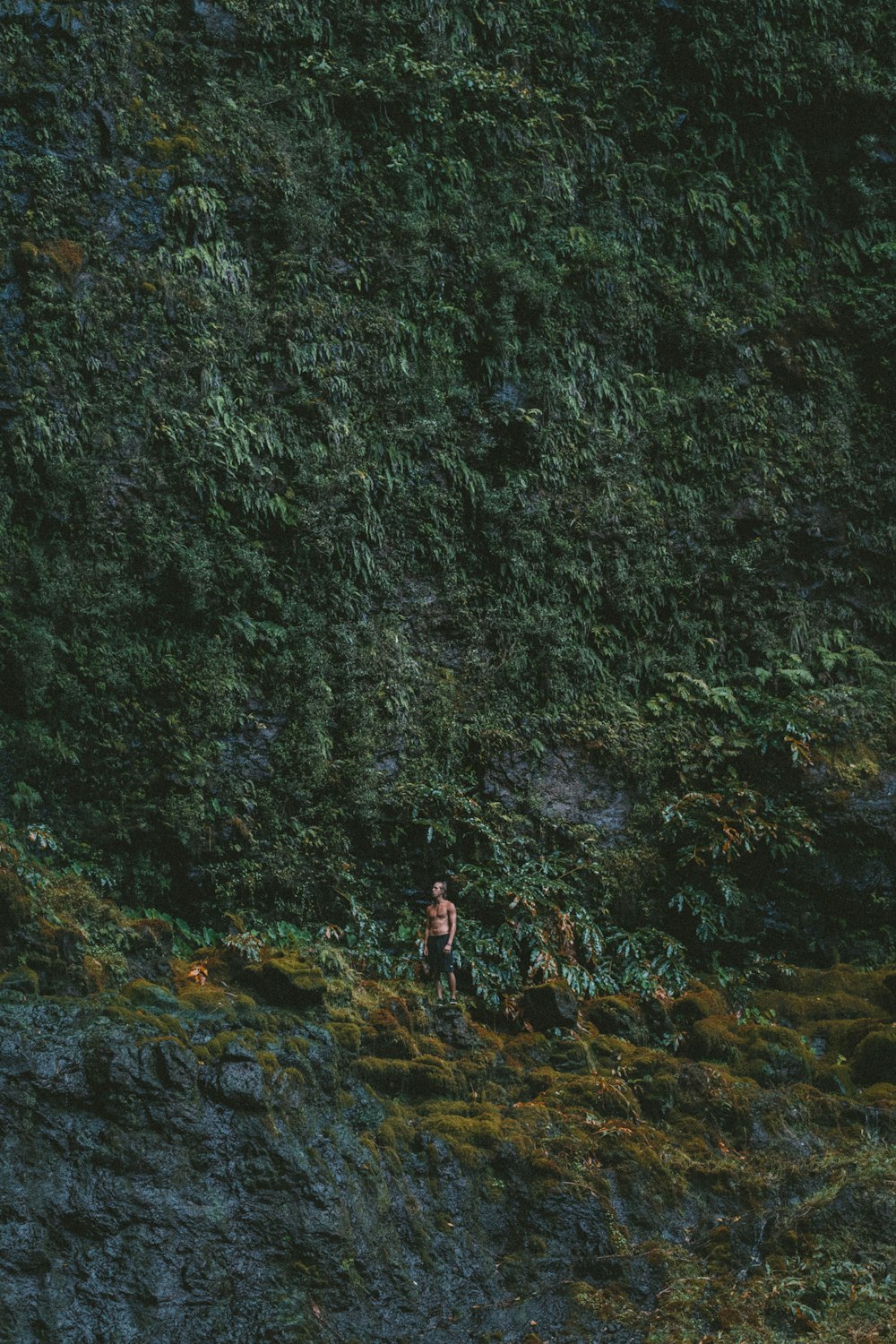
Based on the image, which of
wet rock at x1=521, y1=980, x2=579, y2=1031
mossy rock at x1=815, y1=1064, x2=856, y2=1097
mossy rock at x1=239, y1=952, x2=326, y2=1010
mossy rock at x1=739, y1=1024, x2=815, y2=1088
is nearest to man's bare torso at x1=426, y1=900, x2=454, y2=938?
wet rock at x1=521, y1=980, x2=579, y2=1031

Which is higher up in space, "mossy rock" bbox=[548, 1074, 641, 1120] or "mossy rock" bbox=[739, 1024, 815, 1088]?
"mossy rock" bbox=[548, 1074, 641, 1120]

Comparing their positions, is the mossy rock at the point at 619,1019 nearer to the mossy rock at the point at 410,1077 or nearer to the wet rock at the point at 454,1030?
the wet rock at the point at 454,1030

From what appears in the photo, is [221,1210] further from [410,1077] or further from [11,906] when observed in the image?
[11,906]

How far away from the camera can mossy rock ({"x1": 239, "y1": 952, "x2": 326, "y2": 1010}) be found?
8461 mm

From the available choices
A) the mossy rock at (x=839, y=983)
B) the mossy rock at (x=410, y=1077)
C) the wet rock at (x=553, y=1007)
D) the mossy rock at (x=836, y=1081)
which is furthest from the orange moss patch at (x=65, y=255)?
the mossy rock at (x=836, y=1081)

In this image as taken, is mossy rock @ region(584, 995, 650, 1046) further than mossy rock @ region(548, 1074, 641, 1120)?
Yes

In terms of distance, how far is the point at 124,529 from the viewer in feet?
36.1

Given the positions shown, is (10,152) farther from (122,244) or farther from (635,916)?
(635,916)

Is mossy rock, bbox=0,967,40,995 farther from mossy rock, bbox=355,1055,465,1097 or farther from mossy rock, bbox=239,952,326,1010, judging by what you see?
mossy rock, bbox=355,1055,465,1097

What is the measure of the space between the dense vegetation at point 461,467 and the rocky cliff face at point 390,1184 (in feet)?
8.24

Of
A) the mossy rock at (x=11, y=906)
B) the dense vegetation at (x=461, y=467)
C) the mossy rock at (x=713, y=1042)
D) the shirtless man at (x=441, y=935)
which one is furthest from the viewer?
the dense vegetation at (x=461, y=467)

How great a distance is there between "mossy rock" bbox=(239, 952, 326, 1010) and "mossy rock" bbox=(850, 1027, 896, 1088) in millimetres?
4924

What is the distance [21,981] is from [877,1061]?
7259mm

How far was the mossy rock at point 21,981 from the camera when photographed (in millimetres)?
6875
